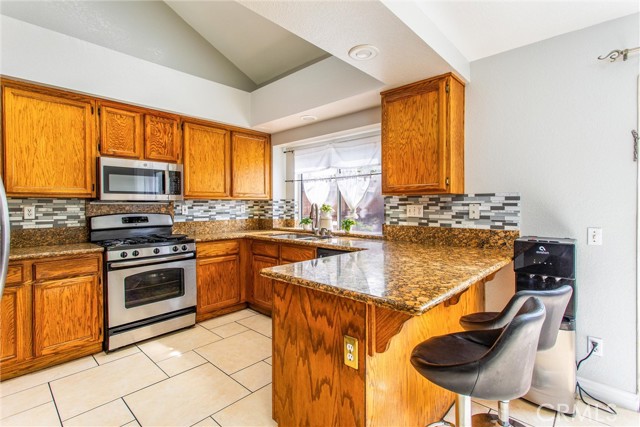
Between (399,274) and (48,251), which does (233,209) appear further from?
(399,274)

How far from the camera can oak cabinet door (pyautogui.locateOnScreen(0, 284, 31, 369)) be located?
221 centimetres

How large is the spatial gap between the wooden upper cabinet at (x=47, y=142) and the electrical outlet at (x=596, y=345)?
395 cm

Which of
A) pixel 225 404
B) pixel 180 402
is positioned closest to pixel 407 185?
pixel 225 404

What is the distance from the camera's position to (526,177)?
7.31 feet

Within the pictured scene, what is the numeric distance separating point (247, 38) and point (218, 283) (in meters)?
2.65

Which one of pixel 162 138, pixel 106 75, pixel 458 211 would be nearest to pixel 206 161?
pixel 162 138

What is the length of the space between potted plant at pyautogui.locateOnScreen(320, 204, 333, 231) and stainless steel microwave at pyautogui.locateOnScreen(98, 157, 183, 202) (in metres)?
1.52

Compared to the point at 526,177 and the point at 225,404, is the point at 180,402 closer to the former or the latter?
the point at 225,404

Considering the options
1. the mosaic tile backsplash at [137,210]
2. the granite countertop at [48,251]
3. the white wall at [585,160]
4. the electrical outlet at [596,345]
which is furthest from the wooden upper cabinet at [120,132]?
the electrical outlet at [596,345]

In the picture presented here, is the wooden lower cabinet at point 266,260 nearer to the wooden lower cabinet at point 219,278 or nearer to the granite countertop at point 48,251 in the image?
the wooden lower cabinet at point 219,278

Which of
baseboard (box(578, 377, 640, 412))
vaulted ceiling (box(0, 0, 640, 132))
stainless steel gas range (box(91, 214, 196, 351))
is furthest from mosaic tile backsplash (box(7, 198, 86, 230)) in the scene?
baseboard (box(578, 377, 640, 412))

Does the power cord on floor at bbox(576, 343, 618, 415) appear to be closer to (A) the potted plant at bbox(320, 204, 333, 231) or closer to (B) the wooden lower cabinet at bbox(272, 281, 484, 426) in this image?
(B) the wooden lower cabinet at bbox(272, 281, 484, 426)

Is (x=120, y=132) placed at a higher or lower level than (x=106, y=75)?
lower

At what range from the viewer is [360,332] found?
4.33 ft
